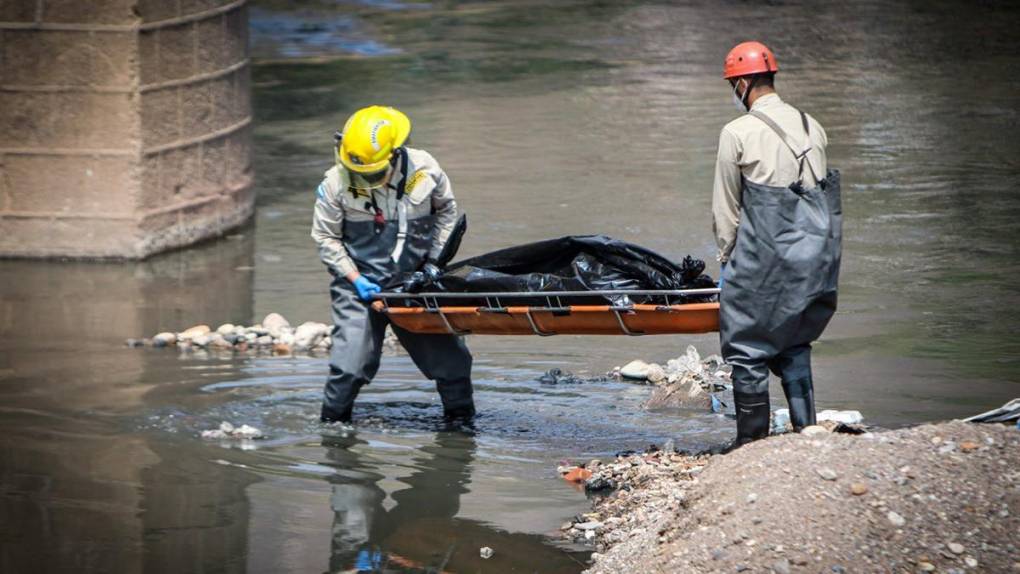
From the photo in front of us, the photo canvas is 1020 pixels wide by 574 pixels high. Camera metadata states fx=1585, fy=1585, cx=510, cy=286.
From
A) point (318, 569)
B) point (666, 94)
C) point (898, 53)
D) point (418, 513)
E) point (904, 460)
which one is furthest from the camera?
point (898, 53)

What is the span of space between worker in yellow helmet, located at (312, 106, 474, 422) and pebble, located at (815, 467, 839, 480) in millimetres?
2378

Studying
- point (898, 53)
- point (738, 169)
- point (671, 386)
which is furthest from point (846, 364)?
point (898, 53)

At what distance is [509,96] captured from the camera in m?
17.1

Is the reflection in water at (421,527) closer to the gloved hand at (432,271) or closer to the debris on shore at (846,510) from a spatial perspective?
the debris on shore at (846,510)

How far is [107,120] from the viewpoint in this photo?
11156mm

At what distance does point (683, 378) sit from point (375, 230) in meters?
1.93

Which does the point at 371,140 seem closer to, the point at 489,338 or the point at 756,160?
the point at 756,160

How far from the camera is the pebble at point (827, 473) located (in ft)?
18.7

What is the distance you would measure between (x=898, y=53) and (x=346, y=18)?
25.8 feet

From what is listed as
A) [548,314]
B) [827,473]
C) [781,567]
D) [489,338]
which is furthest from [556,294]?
[489,338]

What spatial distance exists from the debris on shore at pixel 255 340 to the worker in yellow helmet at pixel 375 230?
5.84ft

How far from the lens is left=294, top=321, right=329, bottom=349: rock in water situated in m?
9.66

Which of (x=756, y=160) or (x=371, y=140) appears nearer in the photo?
(x=756, y=160)

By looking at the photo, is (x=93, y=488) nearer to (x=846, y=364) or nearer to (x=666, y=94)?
(x=846, y=364)
